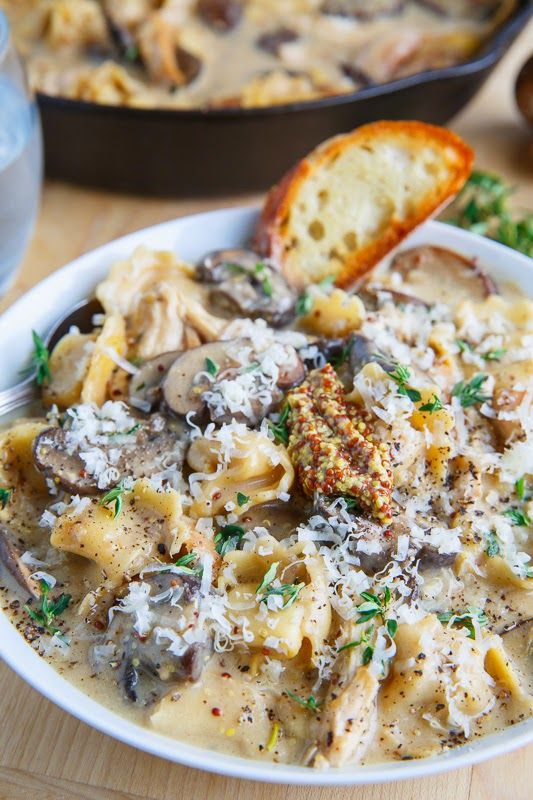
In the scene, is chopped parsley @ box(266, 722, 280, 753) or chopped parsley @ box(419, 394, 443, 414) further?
chopped parsley @ box(419, 394, 443, 414)

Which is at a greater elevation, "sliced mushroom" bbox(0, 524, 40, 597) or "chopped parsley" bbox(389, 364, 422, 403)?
"chopped parsley" bbox(389, 364, 422, 403)

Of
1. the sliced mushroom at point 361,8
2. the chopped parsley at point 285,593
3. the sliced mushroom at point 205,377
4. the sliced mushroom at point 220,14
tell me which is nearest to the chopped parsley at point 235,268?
the sliced mushroom at point 205,377

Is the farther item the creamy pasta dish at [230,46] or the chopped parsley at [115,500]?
the creamy pasta dish at [230,46]

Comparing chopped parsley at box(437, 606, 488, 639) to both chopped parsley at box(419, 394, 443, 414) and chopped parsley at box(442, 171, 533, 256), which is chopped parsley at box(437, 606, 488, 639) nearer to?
chopped parsley at box(419, 394, 443, 414)

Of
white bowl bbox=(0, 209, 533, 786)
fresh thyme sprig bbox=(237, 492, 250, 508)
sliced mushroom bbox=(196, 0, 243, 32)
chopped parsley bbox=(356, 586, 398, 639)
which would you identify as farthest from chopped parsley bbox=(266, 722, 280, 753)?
sliced mushroom bbox=(196, 0, 243, 32)

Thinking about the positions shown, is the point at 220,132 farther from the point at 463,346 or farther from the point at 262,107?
the point at 463,346

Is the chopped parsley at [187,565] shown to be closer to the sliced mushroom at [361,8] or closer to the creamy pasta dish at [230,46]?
the creamy pasta dish at [230,46]
